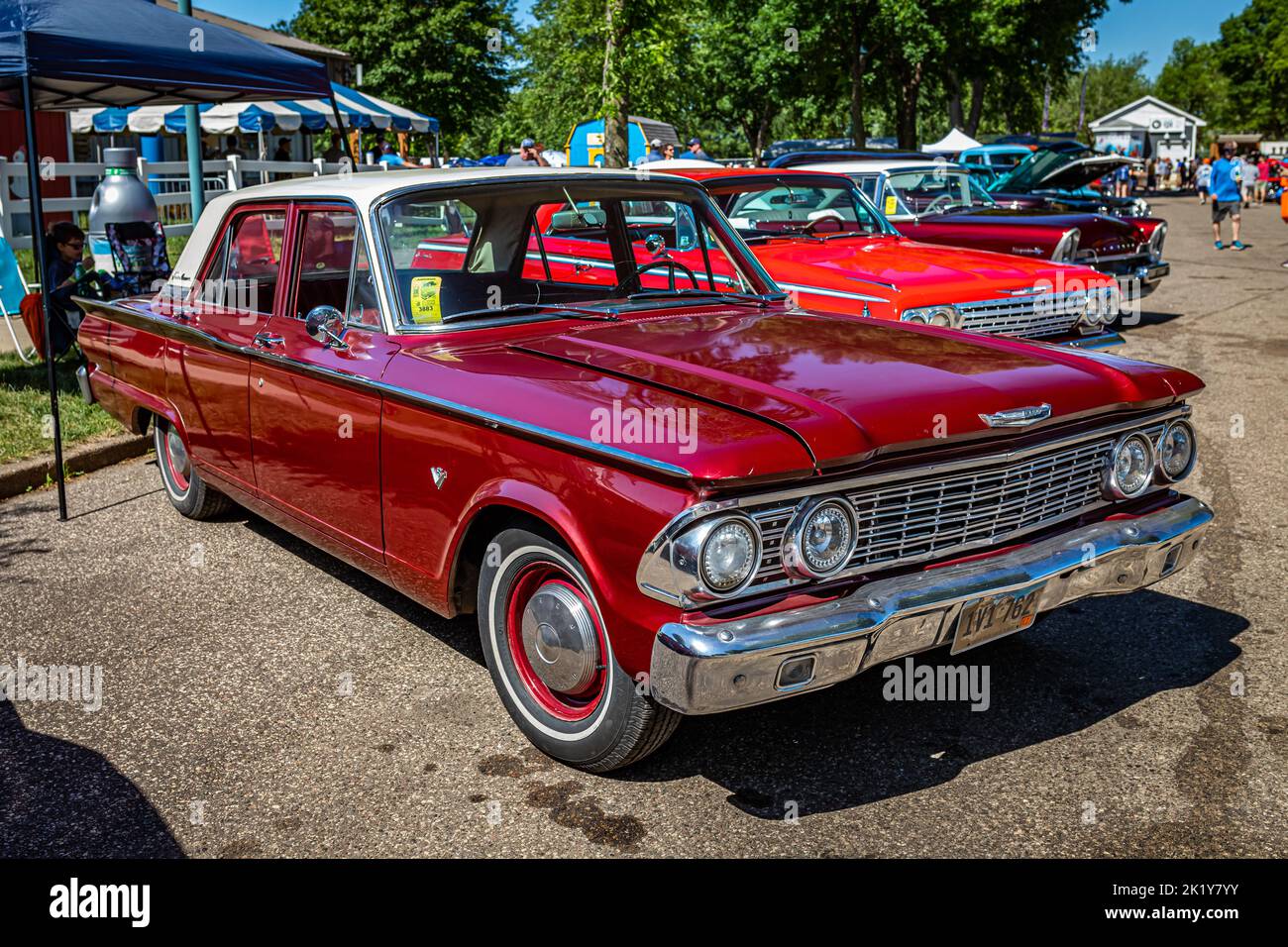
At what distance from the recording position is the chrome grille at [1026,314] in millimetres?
7434

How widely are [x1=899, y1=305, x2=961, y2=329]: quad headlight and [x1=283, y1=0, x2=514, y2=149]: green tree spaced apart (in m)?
43.7

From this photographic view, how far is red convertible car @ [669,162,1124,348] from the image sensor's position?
7.23 meters

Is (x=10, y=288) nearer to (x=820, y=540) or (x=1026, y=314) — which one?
(x=1026, y=314)

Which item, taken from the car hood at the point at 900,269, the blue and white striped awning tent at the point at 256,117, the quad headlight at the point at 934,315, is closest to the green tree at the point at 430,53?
the blue and white striped awning tent at the point at 256,117

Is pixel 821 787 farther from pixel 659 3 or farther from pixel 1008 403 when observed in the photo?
pixel 659 3

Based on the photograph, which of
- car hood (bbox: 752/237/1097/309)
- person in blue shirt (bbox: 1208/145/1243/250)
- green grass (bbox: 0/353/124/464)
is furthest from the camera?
person in blue shirt (bbox: 1208/145/1243/250)

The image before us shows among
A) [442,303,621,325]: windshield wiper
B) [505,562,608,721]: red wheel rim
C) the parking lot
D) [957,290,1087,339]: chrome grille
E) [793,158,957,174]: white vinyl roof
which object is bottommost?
the parking lot

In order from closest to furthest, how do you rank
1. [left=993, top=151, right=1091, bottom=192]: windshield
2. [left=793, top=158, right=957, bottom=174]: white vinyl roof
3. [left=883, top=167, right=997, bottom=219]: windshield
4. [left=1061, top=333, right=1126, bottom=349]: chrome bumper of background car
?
[left=1061, top=333, right=1126, bottom=349]: chrome bumper of background car, [left=793, top=158, right=957, bottom=174]: white vinyl roof, [left=883, top=167, right=997, bottom=219]: windshield, [left=993, top=151, right=1091, bottom=192]: windshield

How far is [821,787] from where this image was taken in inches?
128

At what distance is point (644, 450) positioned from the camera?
283cm

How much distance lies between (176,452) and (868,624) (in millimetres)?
4063

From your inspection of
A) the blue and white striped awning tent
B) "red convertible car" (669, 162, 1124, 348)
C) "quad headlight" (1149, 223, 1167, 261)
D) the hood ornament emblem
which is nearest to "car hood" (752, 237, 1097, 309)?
"red convertible car" (669, 162, 1124, 348)

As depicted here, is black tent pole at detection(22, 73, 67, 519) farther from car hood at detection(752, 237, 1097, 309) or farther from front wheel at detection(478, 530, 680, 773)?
car hood at detection(752, 237, 1097, 309)

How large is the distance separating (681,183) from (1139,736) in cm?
260
